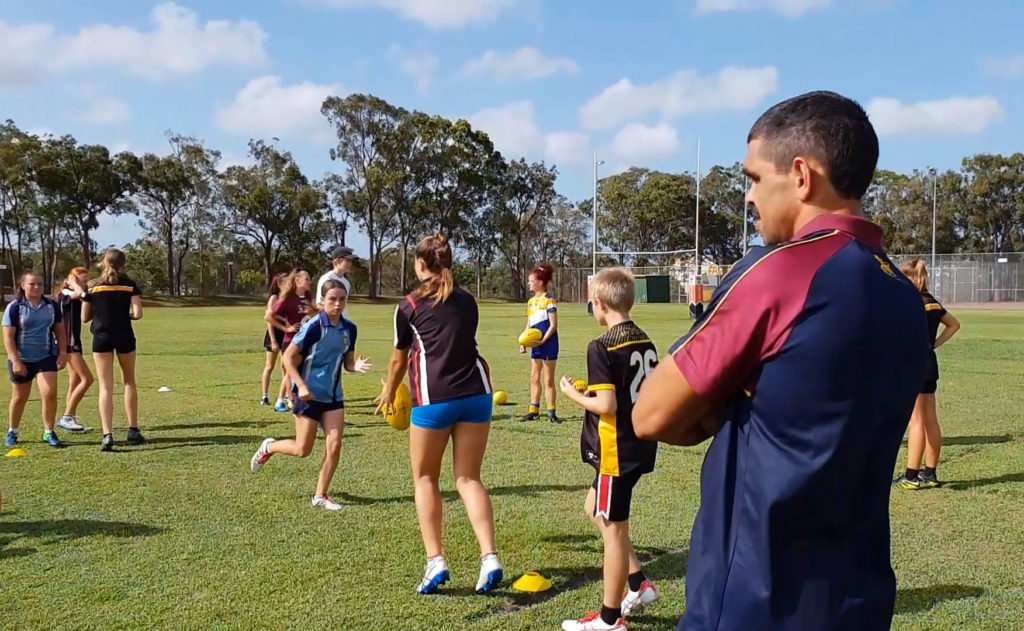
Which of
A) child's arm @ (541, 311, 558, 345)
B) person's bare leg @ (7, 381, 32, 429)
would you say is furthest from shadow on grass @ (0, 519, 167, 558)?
child's arm @ (541, 311, 558, 345)

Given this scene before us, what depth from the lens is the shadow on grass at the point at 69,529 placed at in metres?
6.16

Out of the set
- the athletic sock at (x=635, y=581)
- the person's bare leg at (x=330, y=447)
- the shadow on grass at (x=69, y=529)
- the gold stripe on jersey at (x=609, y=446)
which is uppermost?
the gold stripe on jersey at (x=609, y=446)

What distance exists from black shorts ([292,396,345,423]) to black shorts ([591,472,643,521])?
3.17m

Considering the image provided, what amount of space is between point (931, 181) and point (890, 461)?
85837 mm

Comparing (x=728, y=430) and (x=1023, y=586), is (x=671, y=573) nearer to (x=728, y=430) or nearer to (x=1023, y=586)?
(x=1023, y=586)

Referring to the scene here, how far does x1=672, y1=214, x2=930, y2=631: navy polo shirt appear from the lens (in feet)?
5.80

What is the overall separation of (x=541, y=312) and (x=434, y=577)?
6.43 metres

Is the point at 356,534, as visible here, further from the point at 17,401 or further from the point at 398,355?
the point at 17,401

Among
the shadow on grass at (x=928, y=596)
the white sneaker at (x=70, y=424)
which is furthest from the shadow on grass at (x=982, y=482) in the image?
the white sneaker at (x=70, y=424)

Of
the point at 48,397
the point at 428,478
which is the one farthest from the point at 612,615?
the point at 48,397

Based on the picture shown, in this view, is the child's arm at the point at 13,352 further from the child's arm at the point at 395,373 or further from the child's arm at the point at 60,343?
the child's arm at the point at 395,373

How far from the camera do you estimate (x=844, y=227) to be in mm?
1870

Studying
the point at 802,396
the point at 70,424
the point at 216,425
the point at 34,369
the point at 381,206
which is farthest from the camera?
the point at 381,206

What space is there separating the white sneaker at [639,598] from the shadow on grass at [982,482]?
4057 mm
